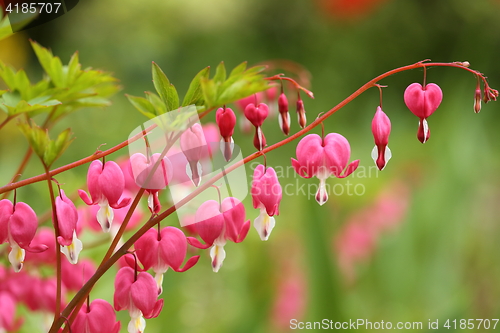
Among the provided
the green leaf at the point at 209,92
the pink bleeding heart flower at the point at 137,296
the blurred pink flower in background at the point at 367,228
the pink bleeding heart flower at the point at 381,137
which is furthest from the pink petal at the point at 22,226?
the blurred pink flower in background at the point at 367,228

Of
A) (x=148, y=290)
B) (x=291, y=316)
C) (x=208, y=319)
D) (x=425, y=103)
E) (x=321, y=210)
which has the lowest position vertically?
(x=208, y=319)

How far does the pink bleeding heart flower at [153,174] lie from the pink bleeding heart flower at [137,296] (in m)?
0.08

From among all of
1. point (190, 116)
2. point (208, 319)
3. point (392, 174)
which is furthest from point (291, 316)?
point (190, 116)

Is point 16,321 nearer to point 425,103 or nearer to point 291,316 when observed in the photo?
point 425,103

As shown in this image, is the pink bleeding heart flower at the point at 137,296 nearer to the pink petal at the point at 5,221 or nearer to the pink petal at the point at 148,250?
the pink petal at the point at 148,250

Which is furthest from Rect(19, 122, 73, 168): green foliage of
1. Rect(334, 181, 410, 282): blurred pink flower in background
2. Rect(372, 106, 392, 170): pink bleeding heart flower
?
Rect(334, 181, 410, 282): blurred pink flower in background

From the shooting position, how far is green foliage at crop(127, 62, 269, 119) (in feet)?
1.43

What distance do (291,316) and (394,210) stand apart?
64cm

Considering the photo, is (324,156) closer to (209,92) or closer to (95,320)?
(209,92)

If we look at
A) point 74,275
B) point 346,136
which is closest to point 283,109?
point 74,275

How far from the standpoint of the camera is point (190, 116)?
0.44 m

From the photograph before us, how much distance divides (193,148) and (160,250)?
13cm

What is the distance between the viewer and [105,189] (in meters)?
0.50

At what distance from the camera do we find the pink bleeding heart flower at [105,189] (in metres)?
0.50
